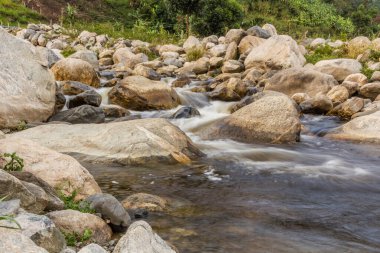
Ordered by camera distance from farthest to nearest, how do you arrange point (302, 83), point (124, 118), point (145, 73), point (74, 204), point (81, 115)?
point (145, 73) → point (302, 83) → point (124, 118) → point (81, 115) → point (74, 204)

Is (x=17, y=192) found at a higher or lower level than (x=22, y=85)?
higher

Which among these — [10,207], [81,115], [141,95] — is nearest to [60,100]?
[81,115]

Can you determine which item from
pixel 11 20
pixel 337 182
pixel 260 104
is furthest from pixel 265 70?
pixel 11 20

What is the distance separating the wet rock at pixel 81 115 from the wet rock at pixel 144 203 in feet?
19.5

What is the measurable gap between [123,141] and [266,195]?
2.86 m

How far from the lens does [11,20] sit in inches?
2044

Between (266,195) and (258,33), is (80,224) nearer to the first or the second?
(266,195)

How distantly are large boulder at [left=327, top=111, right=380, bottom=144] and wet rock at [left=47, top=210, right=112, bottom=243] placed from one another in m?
7.82

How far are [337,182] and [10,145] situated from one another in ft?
17.6

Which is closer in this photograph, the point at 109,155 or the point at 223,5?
the point at 109,155

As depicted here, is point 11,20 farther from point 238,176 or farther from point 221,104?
point 238,176

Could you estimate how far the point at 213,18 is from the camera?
35.7 m

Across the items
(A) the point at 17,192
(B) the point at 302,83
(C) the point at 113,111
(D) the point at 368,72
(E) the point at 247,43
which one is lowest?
(C) the point at 113,111

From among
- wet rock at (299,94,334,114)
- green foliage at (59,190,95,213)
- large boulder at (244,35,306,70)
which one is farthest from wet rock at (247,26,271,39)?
green foliage at (59,190,95,213)
